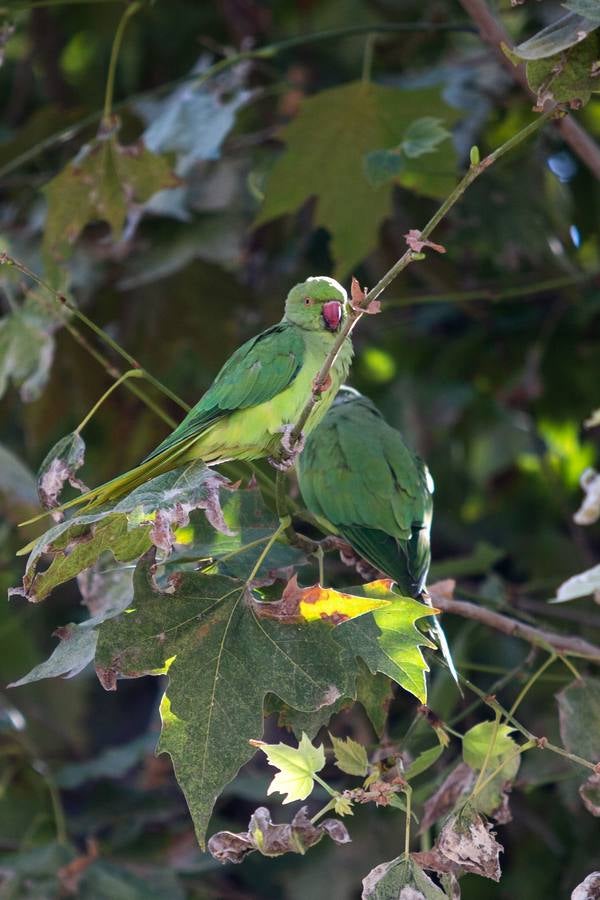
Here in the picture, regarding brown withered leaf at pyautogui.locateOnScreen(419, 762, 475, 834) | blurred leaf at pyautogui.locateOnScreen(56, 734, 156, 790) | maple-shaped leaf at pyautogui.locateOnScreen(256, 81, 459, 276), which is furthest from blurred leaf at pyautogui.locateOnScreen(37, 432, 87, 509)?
blurred leaf at pyautogui.locateOnScreen(56, 734, 156, 790)

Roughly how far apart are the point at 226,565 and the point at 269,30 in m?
3.24

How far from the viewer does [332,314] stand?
246 cm

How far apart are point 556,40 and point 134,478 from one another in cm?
99

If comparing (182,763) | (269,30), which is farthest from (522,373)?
(182,763)

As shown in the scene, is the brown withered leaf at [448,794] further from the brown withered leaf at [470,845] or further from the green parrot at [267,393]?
the green parrot at [267,393]

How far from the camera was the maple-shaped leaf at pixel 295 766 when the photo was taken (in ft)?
5.23

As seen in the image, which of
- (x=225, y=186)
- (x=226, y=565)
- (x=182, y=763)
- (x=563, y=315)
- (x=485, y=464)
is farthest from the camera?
(x=485, y=464)

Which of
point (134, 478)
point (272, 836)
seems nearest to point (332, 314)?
point (134, 478)

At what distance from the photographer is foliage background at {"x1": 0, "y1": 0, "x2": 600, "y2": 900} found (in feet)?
11.1

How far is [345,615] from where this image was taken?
172 cm

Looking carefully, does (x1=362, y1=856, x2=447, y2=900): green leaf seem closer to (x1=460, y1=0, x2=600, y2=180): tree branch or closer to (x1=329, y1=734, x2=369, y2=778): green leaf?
(x1=329, y1=734, x2=369, y2=778): green leaf

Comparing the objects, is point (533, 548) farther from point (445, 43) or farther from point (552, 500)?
point (445, 43)

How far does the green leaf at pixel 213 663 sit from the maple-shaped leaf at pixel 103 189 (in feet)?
4.61

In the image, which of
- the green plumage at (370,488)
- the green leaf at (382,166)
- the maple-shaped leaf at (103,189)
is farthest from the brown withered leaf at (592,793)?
the maple-shaped leaf at (103,189)
